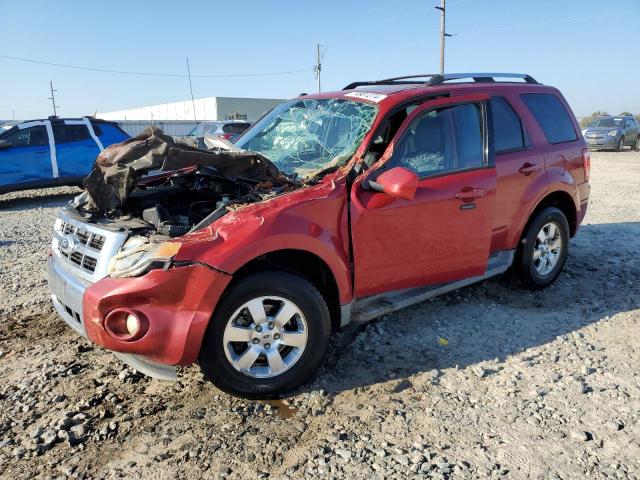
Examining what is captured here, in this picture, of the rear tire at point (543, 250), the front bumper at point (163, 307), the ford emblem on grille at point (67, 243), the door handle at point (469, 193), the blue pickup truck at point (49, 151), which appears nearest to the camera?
the front bumper at point (163, 307)

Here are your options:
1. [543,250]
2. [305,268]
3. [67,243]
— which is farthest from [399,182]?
[543,250]

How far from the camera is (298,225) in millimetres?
3041

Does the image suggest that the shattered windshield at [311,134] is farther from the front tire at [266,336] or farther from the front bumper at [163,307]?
the front bumper at [163,307]

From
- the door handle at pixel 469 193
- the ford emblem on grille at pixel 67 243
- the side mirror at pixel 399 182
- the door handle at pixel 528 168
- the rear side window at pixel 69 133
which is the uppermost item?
the rear side window at pixel 69 133

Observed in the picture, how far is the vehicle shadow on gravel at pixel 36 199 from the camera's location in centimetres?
1023

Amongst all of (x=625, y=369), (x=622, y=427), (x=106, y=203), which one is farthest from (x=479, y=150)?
(x=106, y=203)

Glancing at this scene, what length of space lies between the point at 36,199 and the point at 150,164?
30.2ft

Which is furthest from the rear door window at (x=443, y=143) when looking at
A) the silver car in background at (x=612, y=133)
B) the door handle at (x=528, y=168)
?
the silver car in background at (x=612, y=133)

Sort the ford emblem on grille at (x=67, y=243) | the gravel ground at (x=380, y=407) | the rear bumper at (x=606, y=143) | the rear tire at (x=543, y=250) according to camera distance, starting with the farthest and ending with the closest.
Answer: the rear bumper at (x=606, y=143)
the rear tire at (x=543, y=250)
the ford emblem on grille at (x=67, y=243)
the gravel ground at (x=380, y=407)

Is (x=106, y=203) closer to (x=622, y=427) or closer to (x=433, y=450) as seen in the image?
(x=433, y=450)

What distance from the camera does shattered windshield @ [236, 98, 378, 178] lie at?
12.0ft

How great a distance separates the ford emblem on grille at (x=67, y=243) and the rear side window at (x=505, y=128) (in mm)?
3272

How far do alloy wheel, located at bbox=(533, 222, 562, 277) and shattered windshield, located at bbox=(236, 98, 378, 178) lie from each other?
7.04 feet

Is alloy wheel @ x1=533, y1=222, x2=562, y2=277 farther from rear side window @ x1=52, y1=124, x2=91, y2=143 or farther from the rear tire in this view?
rear side window @ x1=52, y1=124, x2=91, y2=143
